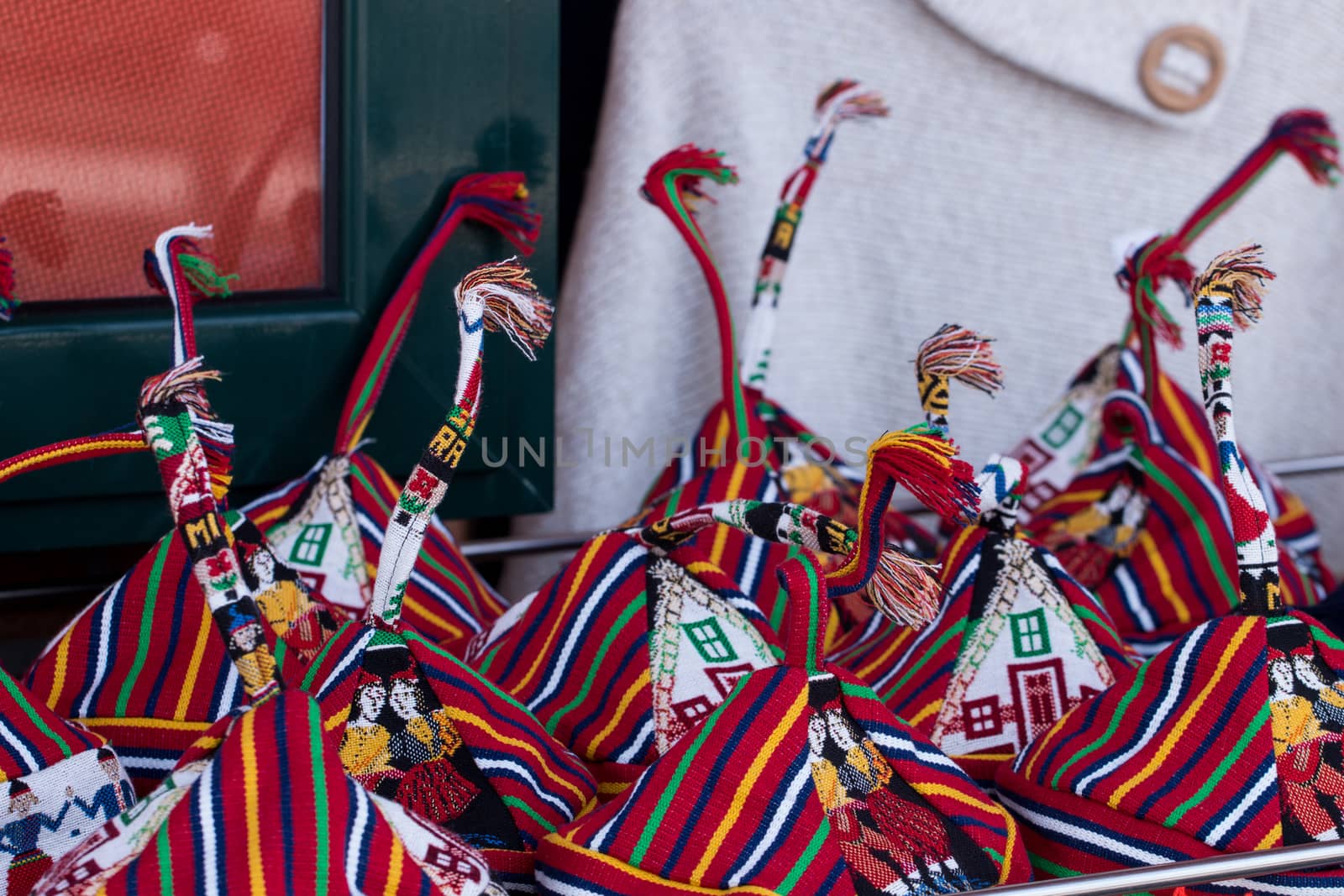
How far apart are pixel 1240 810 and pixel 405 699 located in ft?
0.86

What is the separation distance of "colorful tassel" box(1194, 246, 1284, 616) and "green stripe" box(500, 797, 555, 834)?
0.79ft

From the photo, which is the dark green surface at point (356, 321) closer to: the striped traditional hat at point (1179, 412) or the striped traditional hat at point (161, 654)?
the striped traditional hat at point (161, 654)

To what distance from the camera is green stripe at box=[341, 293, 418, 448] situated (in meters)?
0.58

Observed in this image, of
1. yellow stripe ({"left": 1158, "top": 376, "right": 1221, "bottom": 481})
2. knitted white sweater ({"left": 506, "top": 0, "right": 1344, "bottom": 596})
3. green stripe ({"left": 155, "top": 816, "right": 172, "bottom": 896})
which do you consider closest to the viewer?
green stripe ({"left": 155, "top": 816, "right": 172, "bottom": 896})

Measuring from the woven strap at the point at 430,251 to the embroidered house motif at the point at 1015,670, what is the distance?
266mm

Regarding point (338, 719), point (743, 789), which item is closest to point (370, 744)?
point (338, 719)

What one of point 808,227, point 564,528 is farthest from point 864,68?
point 564,528

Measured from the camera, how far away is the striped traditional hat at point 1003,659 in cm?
50

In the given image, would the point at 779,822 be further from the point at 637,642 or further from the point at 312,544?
the point at 312,544

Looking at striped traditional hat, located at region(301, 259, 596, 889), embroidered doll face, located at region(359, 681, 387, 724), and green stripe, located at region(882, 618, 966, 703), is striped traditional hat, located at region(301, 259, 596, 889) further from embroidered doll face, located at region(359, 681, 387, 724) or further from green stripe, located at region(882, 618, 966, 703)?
green stripe, located at region(882, 618, 966, 703)

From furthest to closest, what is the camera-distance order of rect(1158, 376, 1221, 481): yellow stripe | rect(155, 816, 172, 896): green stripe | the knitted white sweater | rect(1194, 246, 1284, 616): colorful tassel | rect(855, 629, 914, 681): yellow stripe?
the knitted white sweater < rect(1158, 376, 1221, 481): yellow stripe < rect(855, 629, 914, 681): yellow stripe < rect(1194, 246, 1284, 616): colorful tassel < rect(155, 816, 172, 896): green stripe

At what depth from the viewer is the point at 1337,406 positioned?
0.93 metres

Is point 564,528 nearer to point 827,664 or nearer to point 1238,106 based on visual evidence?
point 827,664

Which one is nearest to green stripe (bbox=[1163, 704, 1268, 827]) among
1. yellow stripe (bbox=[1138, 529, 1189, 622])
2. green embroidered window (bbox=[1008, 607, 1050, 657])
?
green embroidered window (bbox=[1008, 607, 1050, 657])
